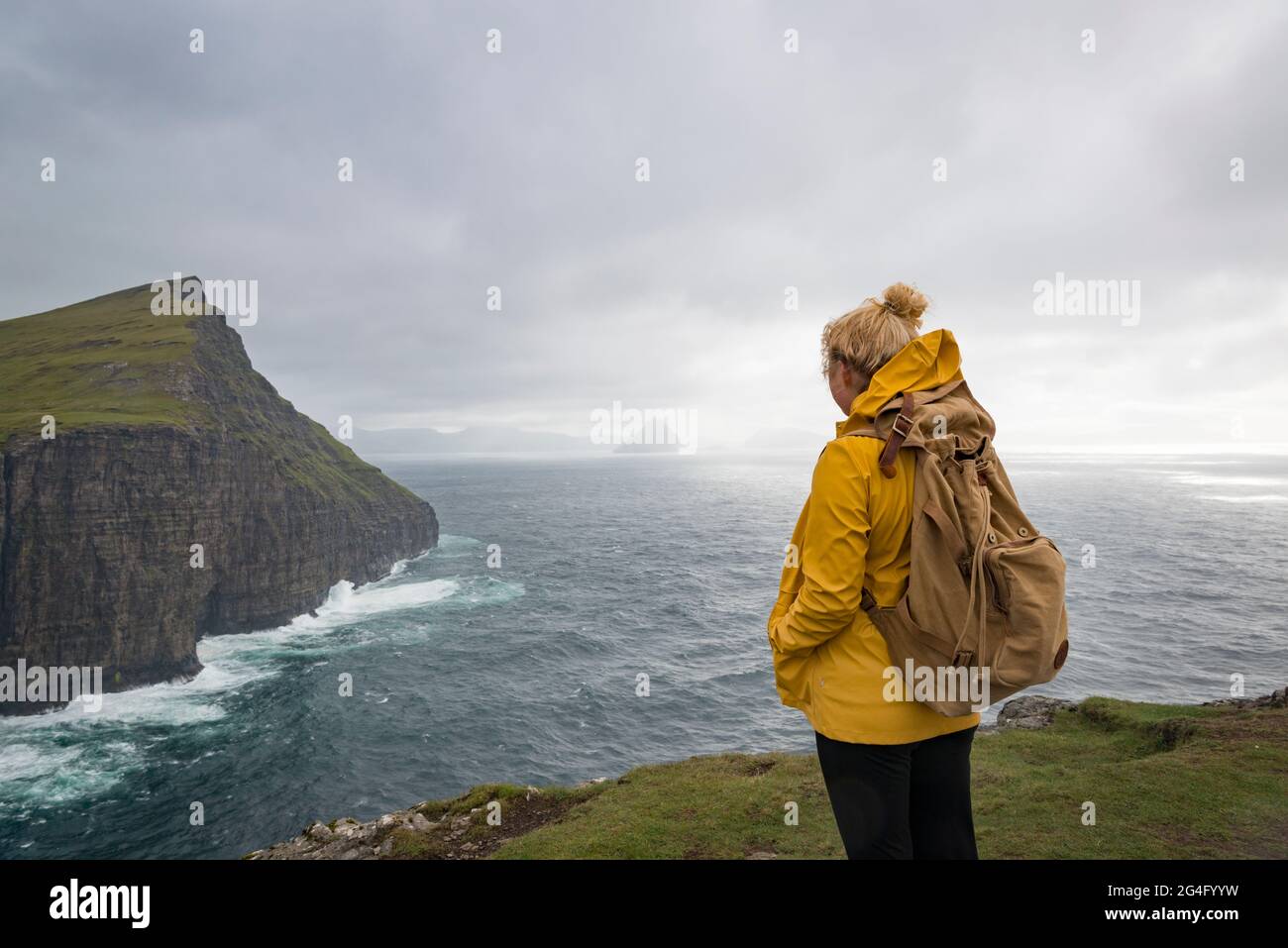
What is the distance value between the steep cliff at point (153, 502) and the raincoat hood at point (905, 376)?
7134 centimetres

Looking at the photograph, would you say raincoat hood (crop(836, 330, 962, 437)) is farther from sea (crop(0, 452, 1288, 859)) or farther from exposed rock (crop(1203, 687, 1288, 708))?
sea (crop(0, 452, 1288, 859))

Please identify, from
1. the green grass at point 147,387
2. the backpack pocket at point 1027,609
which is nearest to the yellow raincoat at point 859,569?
the backpack pocket at point 1027,609

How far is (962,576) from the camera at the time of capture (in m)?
3.36

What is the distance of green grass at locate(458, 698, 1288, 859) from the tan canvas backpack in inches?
363

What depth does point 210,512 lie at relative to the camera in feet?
220

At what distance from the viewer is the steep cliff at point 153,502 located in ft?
177

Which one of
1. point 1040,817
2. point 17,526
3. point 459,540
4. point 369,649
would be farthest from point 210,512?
point 1040,817

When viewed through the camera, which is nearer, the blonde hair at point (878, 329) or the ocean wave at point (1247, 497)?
the blonde hair at point (878, 329)

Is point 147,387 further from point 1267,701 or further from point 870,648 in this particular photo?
point 1267,701

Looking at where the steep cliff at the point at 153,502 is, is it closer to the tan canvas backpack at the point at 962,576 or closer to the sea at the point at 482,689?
the sea at the point at 482,689

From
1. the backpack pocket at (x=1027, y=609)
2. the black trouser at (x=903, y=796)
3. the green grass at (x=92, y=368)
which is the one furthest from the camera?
the green grass at (x=92, y=368)

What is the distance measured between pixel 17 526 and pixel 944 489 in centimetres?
7538

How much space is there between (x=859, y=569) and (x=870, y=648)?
51 centimetres
